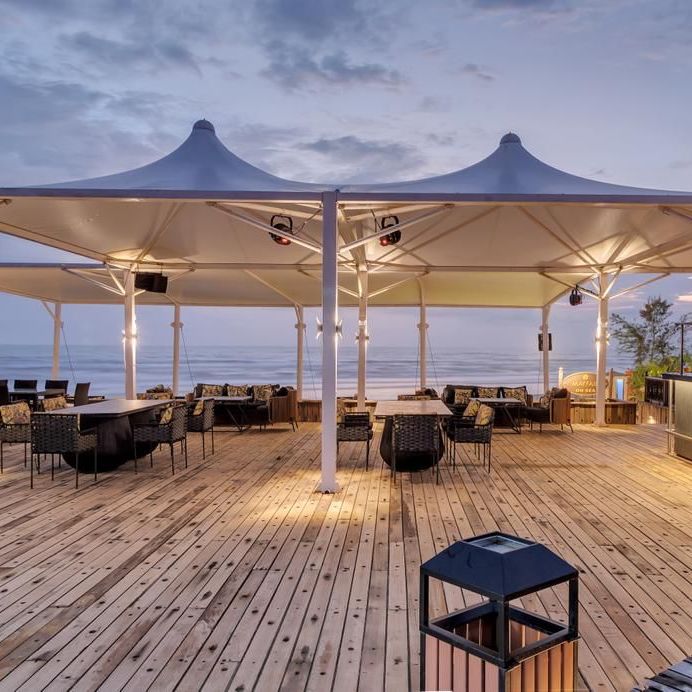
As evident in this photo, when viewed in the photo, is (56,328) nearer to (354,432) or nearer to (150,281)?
(150,281)

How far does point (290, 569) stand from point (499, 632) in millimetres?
2601

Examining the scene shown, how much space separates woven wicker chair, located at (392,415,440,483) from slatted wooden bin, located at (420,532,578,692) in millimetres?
4967

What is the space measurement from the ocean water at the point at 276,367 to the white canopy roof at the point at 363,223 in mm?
14852

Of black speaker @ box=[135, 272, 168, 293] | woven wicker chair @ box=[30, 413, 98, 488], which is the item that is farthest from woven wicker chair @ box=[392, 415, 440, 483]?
black speaker @ box=[135, 272, 168, 293]

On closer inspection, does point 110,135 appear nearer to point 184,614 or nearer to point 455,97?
point 455,97

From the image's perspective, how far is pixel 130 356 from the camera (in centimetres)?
1088

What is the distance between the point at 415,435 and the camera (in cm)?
699

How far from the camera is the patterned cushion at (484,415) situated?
7574 mm

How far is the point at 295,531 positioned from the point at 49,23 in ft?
43.8

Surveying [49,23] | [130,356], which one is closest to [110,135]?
[49,23]

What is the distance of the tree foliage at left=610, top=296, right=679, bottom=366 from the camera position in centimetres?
2353

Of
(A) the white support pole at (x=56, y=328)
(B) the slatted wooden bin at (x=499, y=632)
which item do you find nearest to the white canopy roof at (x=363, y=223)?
(A) the white support pole at (x=56, y=328)

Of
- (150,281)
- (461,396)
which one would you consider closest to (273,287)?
(150,281)

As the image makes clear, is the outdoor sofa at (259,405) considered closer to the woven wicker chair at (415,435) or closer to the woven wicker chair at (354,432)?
the woven wicker chair at (354,432)
